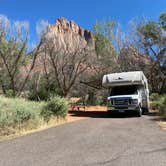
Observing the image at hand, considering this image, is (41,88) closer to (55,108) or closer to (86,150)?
(55,108)

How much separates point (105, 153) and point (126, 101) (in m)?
14.8

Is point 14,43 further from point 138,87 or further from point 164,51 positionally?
point 164,51

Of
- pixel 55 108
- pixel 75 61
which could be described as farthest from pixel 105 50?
pixel 55 108

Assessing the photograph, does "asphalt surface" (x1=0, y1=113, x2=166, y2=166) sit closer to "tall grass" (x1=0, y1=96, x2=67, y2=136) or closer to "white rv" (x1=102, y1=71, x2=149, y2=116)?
"tall grass" (x1=0, y1=96, x2=67, y2=136)

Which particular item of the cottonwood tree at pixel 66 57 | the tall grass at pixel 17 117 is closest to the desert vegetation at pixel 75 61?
the cottonwood tree at pixel 66 57

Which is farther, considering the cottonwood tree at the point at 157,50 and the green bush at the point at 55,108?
the cottonwood tree at the point at 157,50

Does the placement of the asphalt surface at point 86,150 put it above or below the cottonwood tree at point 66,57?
below

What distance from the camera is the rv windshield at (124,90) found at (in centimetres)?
2405

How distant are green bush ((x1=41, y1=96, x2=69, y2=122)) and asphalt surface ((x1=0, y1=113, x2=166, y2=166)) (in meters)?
6.00

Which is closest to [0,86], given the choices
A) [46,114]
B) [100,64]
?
[100,64]

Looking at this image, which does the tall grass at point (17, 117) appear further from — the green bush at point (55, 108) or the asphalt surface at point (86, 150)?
the green bush at point (55, 108)

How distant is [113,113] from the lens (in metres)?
23.5

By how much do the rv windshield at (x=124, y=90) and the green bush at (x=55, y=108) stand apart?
6223 millimetres

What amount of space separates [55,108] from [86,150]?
1010 cm
